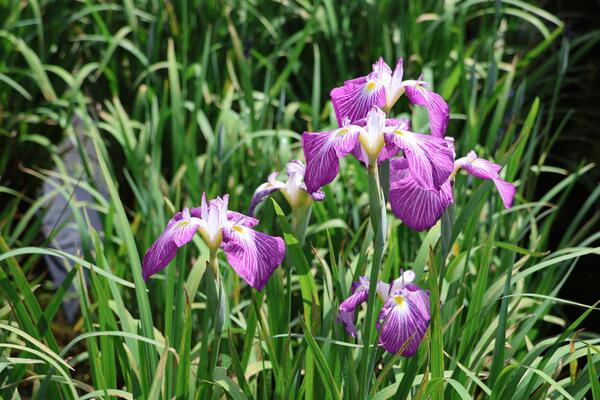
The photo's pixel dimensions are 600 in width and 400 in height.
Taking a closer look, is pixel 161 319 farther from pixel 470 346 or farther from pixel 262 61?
pixel 262 61

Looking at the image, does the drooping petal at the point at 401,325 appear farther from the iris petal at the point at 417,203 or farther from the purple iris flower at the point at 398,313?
the iris petal at the point at 417,203

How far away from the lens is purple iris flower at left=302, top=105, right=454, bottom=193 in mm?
1108

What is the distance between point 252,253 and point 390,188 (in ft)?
0.80

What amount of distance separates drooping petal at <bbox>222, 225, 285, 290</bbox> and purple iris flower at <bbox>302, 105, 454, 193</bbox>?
0.39 feet

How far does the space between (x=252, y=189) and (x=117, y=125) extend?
2.12 feet

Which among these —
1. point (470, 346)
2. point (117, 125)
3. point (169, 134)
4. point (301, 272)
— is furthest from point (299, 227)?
point (169, 134)

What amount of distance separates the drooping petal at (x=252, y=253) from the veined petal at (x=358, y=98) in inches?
9.1

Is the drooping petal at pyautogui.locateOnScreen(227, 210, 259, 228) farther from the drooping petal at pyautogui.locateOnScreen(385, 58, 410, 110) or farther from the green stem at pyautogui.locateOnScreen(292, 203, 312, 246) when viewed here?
the drooping petal at pyautogui.locateOnScreen(385, 58, 410, 110)

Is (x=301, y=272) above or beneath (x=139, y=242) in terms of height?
above

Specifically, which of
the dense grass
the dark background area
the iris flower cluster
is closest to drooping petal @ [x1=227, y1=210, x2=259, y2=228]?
the iris flower cluster

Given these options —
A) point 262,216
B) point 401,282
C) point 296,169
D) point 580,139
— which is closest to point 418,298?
point 401,282

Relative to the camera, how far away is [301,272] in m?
1.41

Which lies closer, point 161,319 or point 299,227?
point 299,227

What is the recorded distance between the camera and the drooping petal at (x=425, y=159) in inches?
43.3
